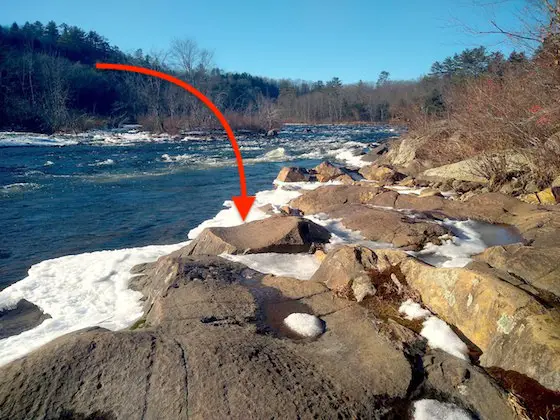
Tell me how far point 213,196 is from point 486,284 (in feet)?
34.5

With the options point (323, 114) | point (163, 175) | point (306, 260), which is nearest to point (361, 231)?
point (306, 260)

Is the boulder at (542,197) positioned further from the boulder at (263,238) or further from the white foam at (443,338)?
the white foam at (443,338)

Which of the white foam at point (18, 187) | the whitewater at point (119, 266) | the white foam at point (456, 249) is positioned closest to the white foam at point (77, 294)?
the whitewater at point (119, 266)

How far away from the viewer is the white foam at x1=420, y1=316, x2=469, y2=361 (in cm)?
296

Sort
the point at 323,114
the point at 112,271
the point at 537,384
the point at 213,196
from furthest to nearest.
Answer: the point at 323,114 → the point at 213,196 → the point at 112,271 → the point at 537,384

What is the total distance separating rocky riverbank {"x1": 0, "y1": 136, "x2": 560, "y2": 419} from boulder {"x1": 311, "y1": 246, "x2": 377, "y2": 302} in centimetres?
1

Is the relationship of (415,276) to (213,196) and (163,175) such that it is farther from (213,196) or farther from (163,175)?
(163,175)

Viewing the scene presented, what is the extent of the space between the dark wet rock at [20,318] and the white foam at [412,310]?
3.87 metres

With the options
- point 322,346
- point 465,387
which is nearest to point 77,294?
point 322,346

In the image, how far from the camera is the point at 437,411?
2.41 metres

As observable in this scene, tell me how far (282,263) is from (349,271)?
1.18 metres

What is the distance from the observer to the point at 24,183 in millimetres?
14797

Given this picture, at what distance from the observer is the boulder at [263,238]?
215 inches

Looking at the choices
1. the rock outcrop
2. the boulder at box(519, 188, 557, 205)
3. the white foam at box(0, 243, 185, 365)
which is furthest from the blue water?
the boulder at box(519, 188, 557, 205)
